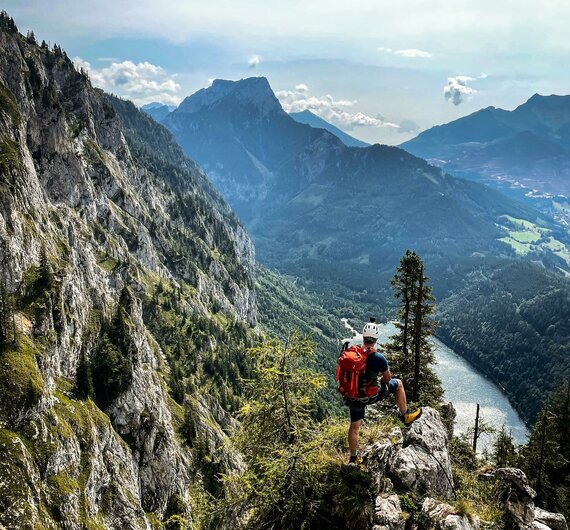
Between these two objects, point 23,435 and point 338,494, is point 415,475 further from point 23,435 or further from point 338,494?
point 23,435

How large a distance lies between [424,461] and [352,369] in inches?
260

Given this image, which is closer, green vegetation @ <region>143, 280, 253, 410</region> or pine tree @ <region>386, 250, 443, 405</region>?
pine tree @ <region>386, 250, 443, 405</region>

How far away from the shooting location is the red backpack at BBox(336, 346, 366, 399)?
1667 cm

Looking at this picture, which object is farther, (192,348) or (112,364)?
(192,348)

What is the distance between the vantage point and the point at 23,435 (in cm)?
5616

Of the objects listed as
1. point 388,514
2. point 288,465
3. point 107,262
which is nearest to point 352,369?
point 288,465

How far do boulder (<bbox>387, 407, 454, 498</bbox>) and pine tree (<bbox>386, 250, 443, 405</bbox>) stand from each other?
18.8 metres

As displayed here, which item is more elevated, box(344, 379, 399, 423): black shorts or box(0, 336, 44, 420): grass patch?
box(344, 379, 399, 423): black shorts

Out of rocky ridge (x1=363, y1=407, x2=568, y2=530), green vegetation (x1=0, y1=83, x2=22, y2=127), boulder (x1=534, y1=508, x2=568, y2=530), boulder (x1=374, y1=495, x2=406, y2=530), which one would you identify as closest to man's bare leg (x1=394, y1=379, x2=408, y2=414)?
rocky ridge (x1=363, y1=407, x2=568, y2=530)

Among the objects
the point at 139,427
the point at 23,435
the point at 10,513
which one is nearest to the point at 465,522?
the point at 10,513

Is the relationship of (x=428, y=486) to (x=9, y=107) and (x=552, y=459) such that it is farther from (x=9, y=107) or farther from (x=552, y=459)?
(x=9, y=107)

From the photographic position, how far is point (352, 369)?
16672mm

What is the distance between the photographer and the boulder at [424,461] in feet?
61.7

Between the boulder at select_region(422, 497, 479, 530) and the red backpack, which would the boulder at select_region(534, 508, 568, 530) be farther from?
the red backpack
